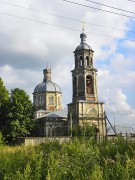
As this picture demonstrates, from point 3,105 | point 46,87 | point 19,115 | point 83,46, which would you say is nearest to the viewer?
point 19,115

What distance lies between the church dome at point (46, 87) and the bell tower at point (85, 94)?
2014cm

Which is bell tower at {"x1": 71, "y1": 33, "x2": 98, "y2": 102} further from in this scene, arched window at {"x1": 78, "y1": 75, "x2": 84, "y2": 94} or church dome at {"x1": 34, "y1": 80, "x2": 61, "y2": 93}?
church dome at {"x1": 34, "y1": 80, "x2": 61, "y2": 93}

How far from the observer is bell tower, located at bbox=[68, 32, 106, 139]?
44750mm

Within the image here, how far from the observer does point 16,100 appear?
3666 cm

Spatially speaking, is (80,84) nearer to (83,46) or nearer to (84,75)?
(84,75)

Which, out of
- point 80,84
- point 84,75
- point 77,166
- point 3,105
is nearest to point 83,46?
point 84,75

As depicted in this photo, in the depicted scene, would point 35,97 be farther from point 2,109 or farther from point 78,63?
point 2,109

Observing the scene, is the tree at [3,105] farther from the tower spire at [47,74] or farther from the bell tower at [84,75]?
the tower spire at [47,74]

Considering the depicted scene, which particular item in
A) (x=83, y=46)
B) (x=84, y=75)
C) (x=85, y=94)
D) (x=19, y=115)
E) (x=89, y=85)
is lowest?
(x=19, y=115)

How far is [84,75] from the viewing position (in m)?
45.8

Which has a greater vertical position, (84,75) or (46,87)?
(46,87)

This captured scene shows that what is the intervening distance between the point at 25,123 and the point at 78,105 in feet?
33.6

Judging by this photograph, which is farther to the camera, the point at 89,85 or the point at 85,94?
the point at 89,85

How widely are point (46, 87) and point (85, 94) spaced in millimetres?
23338
